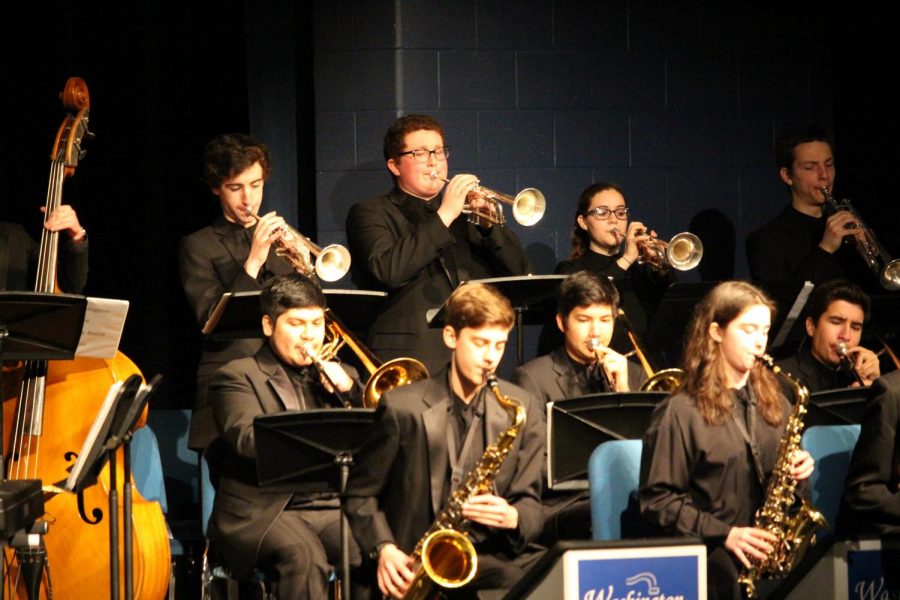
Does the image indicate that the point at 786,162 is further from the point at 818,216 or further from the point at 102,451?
the point at 102,451

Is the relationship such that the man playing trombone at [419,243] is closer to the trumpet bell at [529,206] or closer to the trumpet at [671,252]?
the trumpet bell at [529,206]

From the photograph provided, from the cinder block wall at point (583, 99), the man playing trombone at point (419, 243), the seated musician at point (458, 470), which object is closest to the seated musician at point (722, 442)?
the seated musician at point (458, 470)

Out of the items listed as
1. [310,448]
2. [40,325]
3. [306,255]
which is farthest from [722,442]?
[40,325]

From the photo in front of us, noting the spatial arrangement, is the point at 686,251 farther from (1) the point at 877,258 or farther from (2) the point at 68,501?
(2) the point at 68,501

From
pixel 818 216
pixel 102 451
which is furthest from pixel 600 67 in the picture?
pixel 102 451

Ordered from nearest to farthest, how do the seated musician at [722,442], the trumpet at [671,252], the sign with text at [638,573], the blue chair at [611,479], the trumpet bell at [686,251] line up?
1. the sign with text at [638,573]
2. the seated musician at [722,442]
3. the blue chair at [611,479]
4. the trumpet at [671,252]
5. the trumpet bell at [686,251]

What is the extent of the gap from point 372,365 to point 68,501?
3.73ft

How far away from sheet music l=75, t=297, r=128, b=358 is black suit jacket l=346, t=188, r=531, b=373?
1.26 meters

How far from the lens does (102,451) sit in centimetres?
377

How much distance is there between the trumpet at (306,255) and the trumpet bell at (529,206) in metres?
0.76

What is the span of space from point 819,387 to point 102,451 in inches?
113

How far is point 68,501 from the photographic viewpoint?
15.1 ft

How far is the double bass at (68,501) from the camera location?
4.59 meters

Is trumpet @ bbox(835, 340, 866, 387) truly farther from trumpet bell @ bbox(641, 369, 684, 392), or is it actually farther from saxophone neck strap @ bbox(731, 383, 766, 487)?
saxophone neck strap @ bbox(731, 383, 766, 487)
